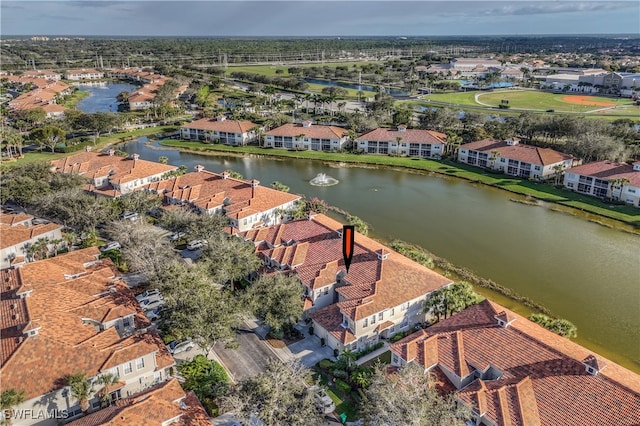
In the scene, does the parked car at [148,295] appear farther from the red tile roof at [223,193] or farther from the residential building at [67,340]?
the red tile roof at [223,193]

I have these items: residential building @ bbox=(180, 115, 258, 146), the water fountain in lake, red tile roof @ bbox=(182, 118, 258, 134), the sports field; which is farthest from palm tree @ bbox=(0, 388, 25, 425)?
the sports field

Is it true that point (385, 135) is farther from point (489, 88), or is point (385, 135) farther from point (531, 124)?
point (489, 88)

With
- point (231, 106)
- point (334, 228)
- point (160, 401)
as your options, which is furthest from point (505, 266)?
point (231, 106)

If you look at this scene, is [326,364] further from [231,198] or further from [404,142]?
[404,142]

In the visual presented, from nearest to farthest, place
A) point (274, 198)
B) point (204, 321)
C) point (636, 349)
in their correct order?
point (204, 321) < point (636, 349) < point (274, 198)

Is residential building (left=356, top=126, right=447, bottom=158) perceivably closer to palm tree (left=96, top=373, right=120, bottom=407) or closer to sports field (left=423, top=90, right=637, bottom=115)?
sports field (left=423, top=90, right=637, bottom=115)

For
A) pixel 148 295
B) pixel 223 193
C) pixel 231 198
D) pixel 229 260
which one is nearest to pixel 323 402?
pixel 229 260

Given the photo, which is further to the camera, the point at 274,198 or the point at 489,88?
the point at 489,88
